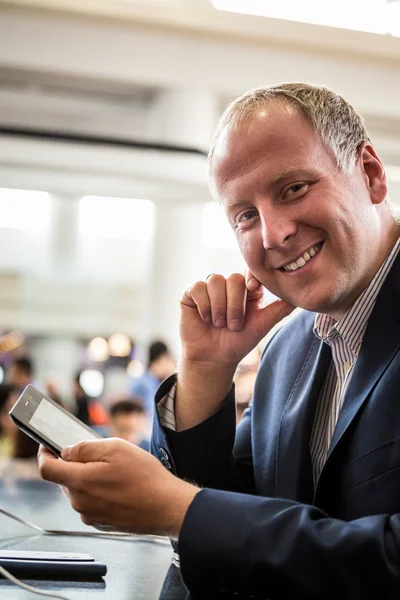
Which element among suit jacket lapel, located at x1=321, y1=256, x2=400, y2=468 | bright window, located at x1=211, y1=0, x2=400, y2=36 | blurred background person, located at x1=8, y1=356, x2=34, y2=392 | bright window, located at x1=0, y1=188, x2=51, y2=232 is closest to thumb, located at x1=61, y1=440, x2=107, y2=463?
suit jacket lapel, located at x1=321, y1=256, x2=400, y2=468

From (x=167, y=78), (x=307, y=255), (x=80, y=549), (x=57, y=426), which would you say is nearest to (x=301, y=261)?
(x=307, y=255)

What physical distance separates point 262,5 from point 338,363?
3.60 m

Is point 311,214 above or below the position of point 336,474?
above

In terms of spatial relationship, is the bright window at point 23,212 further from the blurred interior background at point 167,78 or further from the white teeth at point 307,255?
the white teeth at point 307,255

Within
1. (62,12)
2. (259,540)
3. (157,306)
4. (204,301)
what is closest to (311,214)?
(204,301)

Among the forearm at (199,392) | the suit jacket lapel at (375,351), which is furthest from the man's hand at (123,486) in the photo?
the forearm at (199,392)

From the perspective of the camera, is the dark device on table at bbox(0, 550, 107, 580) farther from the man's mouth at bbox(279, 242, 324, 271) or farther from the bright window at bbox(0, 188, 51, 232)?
the bright window at bbox(0, 188, 51, 232)

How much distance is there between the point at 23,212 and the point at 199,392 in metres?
8.89

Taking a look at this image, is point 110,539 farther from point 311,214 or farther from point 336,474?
point 311,214

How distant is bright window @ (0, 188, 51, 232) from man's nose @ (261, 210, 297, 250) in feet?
28.3

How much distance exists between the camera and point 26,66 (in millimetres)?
5176

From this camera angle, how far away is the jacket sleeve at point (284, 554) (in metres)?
0.80

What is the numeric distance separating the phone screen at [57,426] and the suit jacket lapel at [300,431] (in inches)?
12.2

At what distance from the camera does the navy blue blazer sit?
2.65ft
